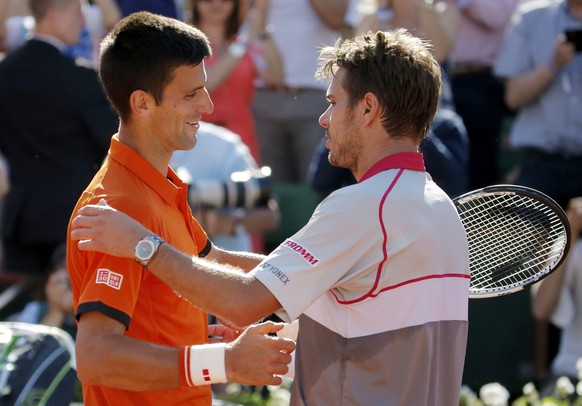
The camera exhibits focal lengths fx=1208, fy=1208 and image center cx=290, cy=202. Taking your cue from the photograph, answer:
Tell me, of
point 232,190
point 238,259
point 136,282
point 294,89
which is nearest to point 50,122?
point 232,190

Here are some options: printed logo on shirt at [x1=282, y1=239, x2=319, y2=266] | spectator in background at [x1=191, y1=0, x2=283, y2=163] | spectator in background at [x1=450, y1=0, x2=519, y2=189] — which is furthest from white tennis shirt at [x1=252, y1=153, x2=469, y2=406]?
spectator in background at [x1=450, y1=0, x2=519, y2=189]

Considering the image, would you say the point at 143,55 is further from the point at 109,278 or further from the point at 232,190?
the point at 232,190

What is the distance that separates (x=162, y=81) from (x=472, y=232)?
3.89ft

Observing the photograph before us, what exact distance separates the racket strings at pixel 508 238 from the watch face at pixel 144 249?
1229mm

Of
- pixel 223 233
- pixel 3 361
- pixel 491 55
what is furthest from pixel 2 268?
pixel 491 55

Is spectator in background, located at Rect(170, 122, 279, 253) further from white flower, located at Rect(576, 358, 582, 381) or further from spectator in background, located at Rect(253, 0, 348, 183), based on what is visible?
white flower, located at Rect(576, 358, 582, 381)

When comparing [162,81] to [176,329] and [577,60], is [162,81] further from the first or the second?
[577,60]

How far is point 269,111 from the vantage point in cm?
775

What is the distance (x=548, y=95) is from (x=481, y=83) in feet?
2.53

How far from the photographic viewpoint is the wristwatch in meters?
3.23

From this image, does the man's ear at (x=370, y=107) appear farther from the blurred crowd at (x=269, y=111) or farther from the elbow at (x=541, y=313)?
the elbow at (x=541, y=313)

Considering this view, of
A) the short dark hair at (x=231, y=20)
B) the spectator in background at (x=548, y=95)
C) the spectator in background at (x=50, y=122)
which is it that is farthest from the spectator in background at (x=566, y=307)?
the spectator in background at (x=50, y=122)

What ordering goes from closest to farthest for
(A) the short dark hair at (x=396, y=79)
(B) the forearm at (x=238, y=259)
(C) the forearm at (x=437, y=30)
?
(A) the short dark hair at (x=396, y=79) → (B) the forearm at (x=238, y=259) → (C) the forearm at (x=437, y=30)

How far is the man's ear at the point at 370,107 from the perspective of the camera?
344 centimetres
